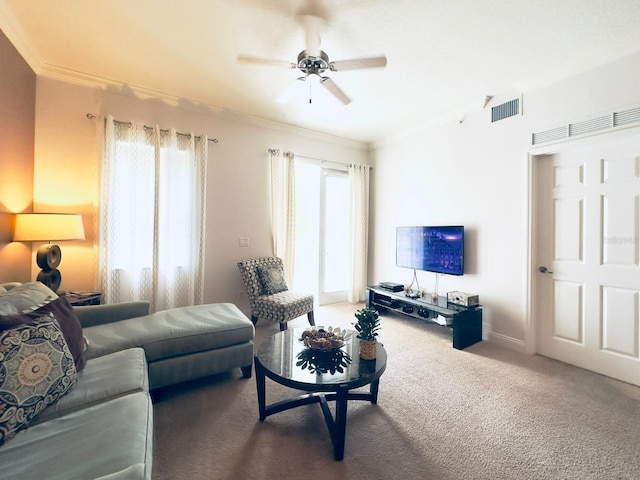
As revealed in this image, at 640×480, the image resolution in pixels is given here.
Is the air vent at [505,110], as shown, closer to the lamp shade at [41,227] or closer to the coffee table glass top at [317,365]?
the coffee table glass top at [317,365]

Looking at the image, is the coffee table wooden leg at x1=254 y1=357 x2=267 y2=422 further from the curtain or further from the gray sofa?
the curtain

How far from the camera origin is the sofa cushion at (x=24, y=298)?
1.44 meters

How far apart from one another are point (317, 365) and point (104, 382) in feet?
3.55

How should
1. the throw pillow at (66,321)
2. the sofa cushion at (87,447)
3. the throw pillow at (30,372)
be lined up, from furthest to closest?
1. the throw pillow at (66,321)
2. the throw pillow at (30,372)
3. the sofa cushion at (87,447)

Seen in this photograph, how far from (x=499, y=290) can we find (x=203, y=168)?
3623 mm

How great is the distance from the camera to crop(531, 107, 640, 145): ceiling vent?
2.24 m

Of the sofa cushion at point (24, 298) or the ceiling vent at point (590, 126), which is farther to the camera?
the ceiling vent at point (590, 126)

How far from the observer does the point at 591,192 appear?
8.26 ft

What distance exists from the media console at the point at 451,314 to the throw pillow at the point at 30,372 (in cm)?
306

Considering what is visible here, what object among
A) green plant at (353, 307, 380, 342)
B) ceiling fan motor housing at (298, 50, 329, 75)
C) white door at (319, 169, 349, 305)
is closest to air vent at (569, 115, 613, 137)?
ceiling fan motor housing at (298, 50, 329, 75)

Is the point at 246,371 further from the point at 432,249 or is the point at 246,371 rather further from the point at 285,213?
the point at 432,249

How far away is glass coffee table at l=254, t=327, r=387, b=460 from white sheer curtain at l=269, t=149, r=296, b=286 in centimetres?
198

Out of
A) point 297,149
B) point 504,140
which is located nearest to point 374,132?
point 297,149

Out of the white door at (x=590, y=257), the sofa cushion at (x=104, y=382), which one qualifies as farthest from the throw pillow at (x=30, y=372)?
the white door at (x=590, y=257)
